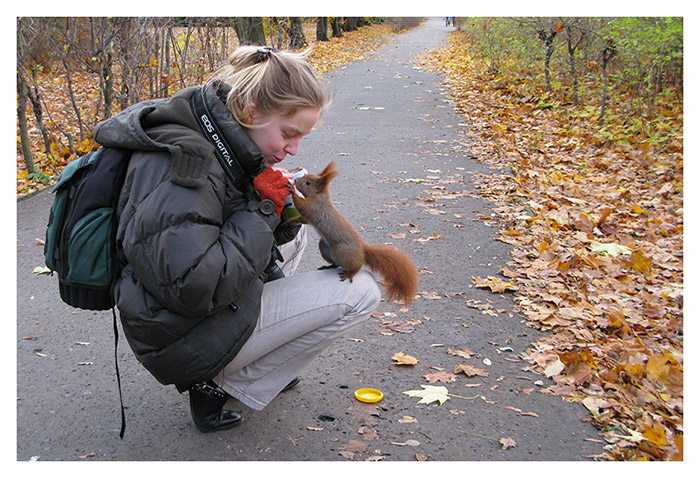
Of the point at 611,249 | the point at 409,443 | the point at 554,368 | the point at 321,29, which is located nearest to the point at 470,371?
the point at 554,368

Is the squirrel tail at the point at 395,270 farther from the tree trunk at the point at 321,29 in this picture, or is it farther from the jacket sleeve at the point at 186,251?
the tree trunk at the point at 321,29

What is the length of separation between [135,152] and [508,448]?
1837 mm

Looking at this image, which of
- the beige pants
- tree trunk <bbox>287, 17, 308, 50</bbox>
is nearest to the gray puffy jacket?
the beige pants

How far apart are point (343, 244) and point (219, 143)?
79 centimetres

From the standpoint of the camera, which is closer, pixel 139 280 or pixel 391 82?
pixel 139 280

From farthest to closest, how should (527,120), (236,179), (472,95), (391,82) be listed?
(391,82), (472,95), (527,120), (236,179)

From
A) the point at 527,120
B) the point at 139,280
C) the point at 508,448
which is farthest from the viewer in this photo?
the point at 527,120

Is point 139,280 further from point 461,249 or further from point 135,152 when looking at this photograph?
point 461,249

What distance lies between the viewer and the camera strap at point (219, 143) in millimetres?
2068

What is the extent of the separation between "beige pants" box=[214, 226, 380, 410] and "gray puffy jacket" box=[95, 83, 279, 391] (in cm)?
12

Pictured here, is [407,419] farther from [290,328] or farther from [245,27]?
[245,27]

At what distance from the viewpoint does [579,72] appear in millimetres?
10320

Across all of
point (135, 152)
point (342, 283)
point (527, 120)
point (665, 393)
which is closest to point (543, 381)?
point (665, 393)

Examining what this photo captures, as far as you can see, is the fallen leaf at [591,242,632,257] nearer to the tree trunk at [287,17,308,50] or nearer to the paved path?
the paved path
